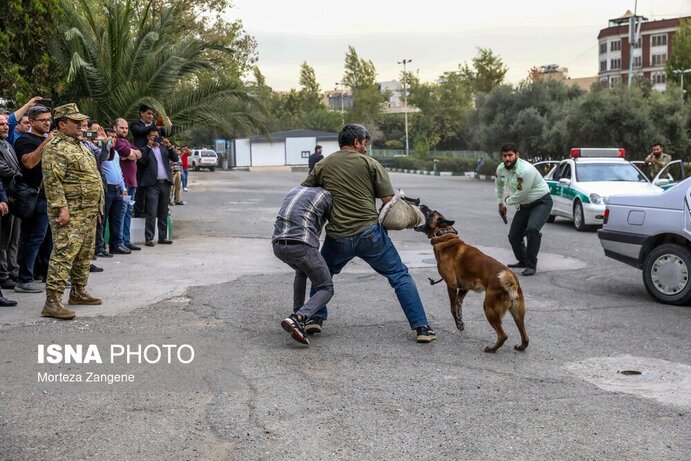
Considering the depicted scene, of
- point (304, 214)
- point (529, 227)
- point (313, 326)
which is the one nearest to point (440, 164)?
point (529, 227)

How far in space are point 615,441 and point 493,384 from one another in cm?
121

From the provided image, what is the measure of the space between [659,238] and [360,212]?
4.00 m

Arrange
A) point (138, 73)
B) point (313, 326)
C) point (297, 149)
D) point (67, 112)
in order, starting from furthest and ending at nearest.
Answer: point (297, 149) < point (138, 73) < point (67, 112) < point (313, 326)

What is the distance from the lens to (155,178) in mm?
12906

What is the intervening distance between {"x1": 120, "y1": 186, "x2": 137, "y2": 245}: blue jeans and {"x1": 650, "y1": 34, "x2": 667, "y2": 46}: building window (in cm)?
10200

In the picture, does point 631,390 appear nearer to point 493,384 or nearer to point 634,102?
point 493,384

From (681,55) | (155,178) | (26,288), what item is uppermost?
(681,55)

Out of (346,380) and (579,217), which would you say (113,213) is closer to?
(346,380)

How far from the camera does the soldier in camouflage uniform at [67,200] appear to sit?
739 cm

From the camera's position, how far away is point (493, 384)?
5652mm

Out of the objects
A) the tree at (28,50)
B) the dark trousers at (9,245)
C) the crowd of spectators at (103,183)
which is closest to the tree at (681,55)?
the tree at (28,50)

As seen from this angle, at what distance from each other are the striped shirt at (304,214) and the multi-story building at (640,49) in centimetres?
10108

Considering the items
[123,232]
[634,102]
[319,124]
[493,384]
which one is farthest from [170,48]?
[319,124]

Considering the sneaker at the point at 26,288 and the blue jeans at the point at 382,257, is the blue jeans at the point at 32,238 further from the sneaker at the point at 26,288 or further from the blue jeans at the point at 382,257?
the blue jeans at the point at 382,257
